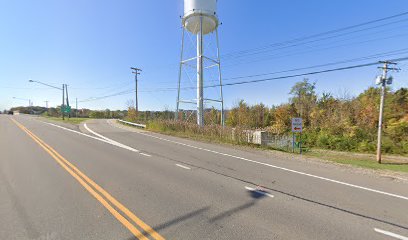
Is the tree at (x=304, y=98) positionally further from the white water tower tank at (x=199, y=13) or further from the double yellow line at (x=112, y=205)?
the double yellow line at (x=112, y=205)

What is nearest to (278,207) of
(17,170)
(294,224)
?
(294,224)

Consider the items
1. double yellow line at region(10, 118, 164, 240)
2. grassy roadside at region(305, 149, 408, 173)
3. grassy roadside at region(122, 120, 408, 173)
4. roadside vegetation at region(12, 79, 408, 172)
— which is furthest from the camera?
roadside vegetation at region(12, 79, 408, 172)

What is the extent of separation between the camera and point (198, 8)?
2731cm

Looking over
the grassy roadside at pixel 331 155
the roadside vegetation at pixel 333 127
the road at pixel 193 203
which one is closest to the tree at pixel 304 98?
the roadside vegetation at pixel 333 127

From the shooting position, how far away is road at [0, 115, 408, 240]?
388cm

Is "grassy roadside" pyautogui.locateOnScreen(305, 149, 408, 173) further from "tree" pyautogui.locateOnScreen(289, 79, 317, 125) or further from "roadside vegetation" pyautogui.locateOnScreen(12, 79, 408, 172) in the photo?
"tree" pyautogui.locateOnScreen(289, 79, 317, 125)

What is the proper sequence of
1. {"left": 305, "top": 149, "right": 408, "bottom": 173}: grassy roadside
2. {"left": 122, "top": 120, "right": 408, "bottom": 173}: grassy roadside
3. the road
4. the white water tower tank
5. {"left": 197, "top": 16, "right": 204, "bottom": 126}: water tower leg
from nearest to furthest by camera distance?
the road < {"left": 305, "top": 149, "right": 408, "bottom": 173}: grassy roadside < {"left": 122, "top": 120, "right": 408, "bottom": 173}: grassy roadside < the white water tower tank < {"left": 197, "top": 16, "right": 204, "bottom": 126}: water tower leg

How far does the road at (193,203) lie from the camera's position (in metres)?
3.88

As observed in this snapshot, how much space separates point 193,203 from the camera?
5.07 metres

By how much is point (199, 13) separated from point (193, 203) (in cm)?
2593

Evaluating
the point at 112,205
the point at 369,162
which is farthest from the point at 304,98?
the point at 112,205

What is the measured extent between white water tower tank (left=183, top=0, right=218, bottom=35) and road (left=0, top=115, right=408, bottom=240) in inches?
906

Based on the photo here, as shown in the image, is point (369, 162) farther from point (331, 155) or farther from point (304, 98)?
point (304, 98)

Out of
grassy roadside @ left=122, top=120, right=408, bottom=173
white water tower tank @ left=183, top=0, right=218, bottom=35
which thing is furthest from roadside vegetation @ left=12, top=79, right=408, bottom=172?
white water tower tank @ left=183, top=0, right=218, bottom=35
